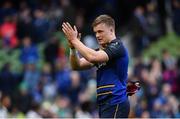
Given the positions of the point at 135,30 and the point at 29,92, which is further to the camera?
the point at 135,30

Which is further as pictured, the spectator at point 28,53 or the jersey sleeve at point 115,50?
the spectator at point 28,53

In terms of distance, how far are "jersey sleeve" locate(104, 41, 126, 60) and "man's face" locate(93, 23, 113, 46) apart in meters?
0.08

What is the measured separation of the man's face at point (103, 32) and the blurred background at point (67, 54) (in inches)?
209

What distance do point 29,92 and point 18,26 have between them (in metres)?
2.68

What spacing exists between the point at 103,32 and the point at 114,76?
50 centimetres

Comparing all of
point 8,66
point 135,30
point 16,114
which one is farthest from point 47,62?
point 16,114

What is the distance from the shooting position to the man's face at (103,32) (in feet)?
26.6

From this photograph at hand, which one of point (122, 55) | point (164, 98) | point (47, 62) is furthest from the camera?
point (47, 62)

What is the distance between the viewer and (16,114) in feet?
45.2

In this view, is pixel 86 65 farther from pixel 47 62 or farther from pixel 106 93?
pixel 47 62

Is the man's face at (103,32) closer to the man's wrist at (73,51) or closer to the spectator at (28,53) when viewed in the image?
the man's wrist at (73,51)

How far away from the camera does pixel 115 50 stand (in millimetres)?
8109

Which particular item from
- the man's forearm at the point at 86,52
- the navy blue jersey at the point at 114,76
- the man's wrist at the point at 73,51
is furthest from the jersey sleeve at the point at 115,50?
the man's wrist at the point at 73,51

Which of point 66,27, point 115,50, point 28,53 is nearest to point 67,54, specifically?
point 28,53
